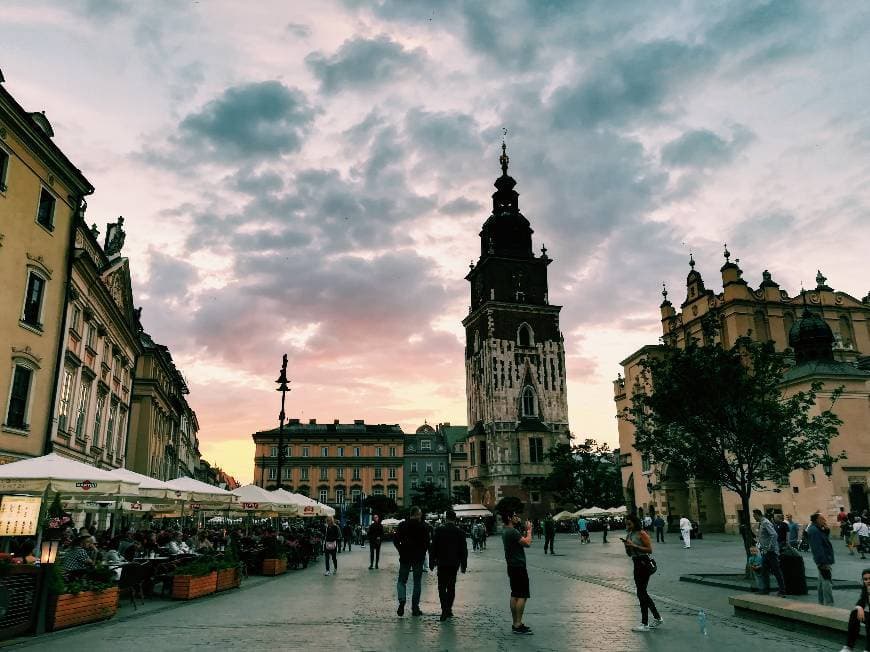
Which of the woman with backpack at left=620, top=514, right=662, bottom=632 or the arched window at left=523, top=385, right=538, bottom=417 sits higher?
the arched window at left=523, top=385, right=538, bottom=417

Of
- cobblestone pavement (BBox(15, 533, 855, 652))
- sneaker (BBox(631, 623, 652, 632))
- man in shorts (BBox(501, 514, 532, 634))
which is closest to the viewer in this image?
cobblestone pavement (BBox(15, 533, 855, 652))

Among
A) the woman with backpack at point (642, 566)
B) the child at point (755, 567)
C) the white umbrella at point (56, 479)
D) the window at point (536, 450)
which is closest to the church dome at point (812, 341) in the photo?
the child at point (755, 567)

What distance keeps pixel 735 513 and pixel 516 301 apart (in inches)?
1693

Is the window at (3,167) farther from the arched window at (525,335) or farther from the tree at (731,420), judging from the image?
the arched window at (525,335)

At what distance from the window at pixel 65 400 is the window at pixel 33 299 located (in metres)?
3.06

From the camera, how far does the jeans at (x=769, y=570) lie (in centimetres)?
1355

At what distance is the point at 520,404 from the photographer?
76250 millimetres

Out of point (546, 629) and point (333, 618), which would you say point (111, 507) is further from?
point (546, 629)

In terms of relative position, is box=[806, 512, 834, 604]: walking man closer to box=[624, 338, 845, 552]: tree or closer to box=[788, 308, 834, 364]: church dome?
box=[624, 338, 845, 552]: tree

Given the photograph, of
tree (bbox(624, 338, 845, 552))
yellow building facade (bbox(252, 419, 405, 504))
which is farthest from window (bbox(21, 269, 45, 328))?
yellow building facade (bbox(252, 419, 405, 504))

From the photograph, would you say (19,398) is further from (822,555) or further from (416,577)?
(822,555)

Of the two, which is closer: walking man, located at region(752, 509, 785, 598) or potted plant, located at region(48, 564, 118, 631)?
potted plant, located at region(48, 564, 118, 631)

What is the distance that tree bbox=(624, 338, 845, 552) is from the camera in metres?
17.7

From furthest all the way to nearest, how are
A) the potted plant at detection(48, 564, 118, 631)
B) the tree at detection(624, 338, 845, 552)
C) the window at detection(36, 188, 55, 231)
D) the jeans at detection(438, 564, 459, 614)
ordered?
the window at detection(36, 188, 55, 231)
the tree at detection(624, 338, 845, 552)
the jeans at detection(438, 564, 459, 614)
the potted plant at detection(48, 564, 118, 631)
